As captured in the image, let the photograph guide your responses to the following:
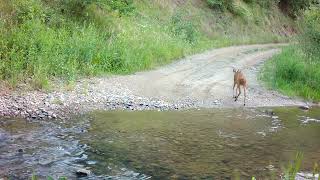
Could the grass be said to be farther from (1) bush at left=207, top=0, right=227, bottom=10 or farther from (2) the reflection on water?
(1) bush at left=207, top=0, right=227, bottom=10

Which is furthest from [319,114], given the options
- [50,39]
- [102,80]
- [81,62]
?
[50,39]

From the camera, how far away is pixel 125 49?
21094mm

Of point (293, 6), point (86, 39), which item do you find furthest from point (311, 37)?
point (293, 6)

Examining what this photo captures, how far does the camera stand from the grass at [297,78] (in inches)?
742

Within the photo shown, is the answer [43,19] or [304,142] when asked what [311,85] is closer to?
[304,142]

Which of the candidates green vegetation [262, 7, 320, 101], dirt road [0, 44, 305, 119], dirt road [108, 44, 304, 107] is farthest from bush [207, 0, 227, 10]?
green vegetation [262, 7, 320, 101]

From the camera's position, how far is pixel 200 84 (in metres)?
19.1

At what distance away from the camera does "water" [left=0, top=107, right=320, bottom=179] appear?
855 cm

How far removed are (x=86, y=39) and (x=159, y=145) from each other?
33.9 feet

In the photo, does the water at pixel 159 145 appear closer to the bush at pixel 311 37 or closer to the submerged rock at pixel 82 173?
the submerged rock at pixel 82 173

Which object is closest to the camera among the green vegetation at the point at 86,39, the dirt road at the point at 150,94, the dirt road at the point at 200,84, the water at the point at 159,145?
the water at the point at 159,145

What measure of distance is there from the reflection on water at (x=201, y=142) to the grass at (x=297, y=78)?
415cm

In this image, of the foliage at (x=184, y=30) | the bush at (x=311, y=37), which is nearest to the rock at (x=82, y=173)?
the bush at (x=311, y=37)

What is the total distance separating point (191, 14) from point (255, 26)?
10.6 metres
